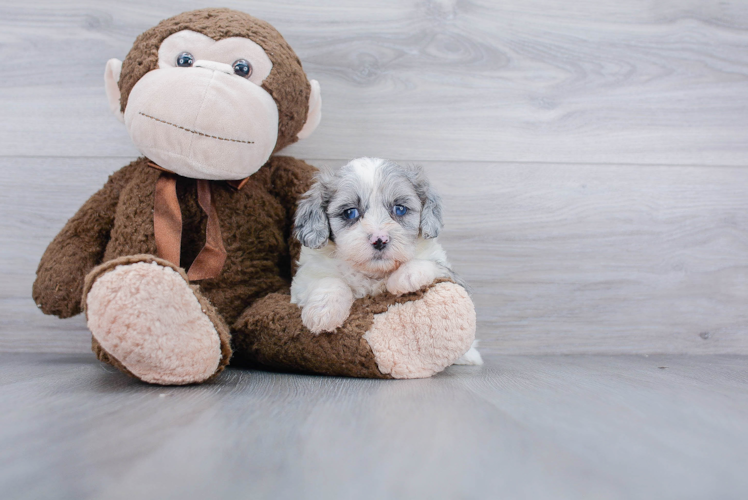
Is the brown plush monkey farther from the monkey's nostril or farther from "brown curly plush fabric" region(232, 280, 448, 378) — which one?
the monkey's nostril

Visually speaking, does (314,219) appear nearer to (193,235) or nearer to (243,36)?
(193,235)

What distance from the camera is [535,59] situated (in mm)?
1768

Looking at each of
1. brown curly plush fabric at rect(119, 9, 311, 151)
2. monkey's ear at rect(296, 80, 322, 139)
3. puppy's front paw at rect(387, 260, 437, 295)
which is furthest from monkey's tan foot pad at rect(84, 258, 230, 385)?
monkey's ear at rect(296, 80, 322, 139)

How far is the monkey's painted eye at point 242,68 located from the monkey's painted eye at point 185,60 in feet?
0.35

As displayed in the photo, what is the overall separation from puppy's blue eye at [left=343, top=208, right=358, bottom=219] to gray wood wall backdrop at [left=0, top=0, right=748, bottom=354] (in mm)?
522

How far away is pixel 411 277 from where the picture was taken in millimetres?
1179

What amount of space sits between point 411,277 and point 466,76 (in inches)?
36.0

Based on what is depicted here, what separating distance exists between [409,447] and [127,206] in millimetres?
1015

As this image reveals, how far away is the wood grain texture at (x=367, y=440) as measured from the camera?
64 centimetres

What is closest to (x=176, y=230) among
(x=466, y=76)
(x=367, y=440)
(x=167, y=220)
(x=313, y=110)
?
(x=167, y=220)

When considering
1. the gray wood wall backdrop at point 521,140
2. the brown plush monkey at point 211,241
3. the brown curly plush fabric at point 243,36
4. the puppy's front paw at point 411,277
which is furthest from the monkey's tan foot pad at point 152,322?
the gray wood wall backdrop at point 521,140

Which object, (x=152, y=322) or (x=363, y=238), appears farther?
(x=363, y=238)

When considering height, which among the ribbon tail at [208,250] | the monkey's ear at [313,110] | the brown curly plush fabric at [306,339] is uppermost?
the monkey's ear at [313,110]

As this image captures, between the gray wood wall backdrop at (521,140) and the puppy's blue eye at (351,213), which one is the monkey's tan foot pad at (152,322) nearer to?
the puppy's blue eye at (351,213)
